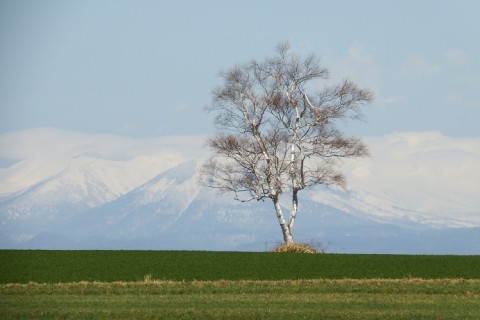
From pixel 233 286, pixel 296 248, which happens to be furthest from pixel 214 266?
pixel 296 248

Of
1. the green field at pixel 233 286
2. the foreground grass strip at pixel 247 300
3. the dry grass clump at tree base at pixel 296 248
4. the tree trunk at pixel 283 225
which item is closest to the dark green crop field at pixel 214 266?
the green field at pixel 233 286

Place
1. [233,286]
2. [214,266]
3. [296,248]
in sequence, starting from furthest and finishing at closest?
1. [296,248]
2. [214,266]
3. [233,286]

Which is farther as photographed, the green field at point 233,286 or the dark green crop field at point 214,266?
the dark green crop field at point 214,266

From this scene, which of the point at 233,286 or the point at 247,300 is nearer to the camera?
the point at 247,300

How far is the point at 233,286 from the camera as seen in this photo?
161 feet

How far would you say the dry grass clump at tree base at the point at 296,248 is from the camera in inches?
2730

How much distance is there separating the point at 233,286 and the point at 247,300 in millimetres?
5677

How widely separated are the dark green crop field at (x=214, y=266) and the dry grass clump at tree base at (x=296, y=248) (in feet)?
14.9

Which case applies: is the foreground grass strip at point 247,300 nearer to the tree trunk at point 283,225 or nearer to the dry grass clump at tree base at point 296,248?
the dry grass clump at tree base at point 296,248

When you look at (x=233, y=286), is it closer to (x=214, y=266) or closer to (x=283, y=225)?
(x=214, y=266)

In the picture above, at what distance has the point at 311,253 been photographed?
66.4 m

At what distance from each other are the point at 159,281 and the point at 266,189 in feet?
77.8

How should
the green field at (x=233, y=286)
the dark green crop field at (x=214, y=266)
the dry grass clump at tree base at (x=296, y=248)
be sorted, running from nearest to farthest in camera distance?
the green field at (x=233, y=286)
the dark green crop field at (x=214, y=266)
the dry grass clump at tree base at (x=296, y=248)

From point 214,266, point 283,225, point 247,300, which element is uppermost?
point 283,225
